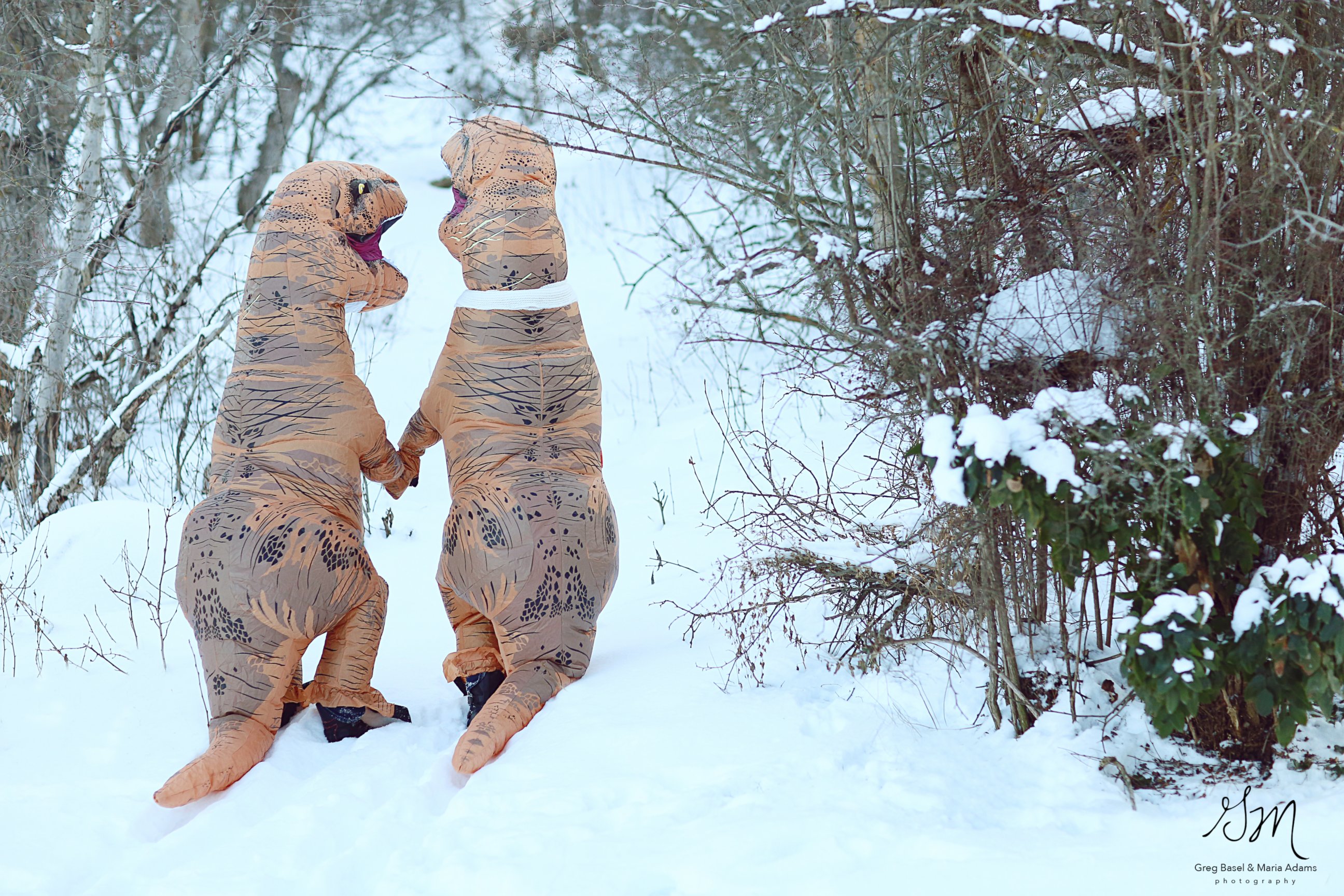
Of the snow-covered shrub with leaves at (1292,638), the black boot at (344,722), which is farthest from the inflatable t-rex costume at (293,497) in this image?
the snow-covered shrub with leaves at (1292,638)

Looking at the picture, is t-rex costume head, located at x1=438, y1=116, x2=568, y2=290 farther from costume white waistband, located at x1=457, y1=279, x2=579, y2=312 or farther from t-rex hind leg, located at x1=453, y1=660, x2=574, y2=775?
t-rex hind leg, located at x1=453, y1=660, x2=574, y2=775

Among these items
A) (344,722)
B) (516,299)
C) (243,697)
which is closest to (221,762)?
(243,697)

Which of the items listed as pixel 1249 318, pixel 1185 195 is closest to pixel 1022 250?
pixel 1185 195

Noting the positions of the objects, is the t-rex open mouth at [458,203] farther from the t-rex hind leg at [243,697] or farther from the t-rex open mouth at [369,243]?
the t-rex hind leg at [243,697]

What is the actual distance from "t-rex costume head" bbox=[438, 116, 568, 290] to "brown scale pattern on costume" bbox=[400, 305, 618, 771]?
0.13 m

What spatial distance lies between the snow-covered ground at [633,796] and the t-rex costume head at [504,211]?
4.36 feet

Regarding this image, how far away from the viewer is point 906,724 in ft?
10.2

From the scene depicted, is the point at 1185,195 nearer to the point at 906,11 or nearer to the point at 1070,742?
the point at 906,11

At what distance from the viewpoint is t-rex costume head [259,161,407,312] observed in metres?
3.46

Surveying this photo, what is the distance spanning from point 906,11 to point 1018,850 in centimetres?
190

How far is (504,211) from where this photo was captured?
3.50 meters

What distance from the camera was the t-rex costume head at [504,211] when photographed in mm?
3488

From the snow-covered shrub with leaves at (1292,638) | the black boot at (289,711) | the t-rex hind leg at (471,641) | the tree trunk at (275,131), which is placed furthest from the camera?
the tree trunk at (275,131)

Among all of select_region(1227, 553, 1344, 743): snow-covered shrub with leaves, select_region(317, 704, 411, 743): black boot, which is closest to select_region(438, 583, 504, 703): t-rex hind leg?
select_region(317, 704, 411, 743): black boot
